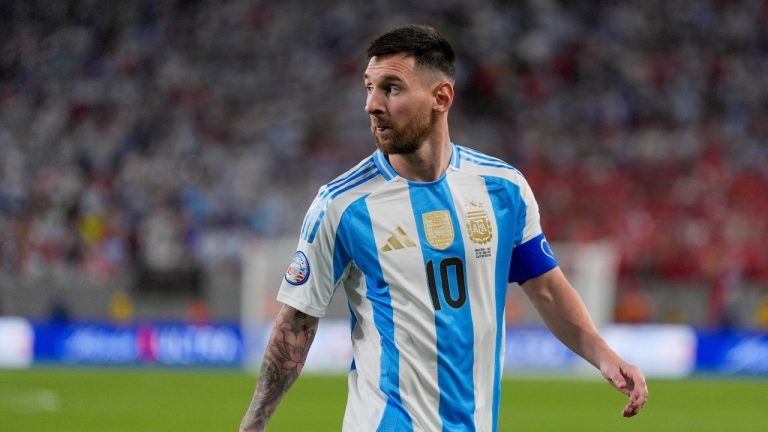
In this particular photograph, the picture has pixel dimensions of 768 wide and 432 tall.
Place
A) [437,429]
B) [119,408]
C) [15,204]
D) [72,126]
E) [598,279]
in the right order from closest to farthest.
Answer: [437,429] < [119,408] < [598,279] < [15,204] < [72,126]

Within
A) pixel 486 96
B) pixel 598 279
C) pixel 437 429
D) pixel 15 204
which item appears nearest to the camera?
pixel 437 429

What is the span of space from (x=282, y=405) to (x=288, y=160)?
7.54 meters

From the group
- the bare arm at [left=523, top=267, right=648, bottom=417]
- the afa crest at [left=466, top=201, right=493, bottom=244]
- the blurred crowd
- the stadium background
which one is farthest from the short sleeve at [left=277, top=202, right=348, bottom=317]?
the blurred crowd

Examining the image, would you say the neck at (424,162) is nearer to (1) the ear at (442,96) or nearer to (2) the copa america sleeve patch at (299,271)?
(1) the ear at (442,96)

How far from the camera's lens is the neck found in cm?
386

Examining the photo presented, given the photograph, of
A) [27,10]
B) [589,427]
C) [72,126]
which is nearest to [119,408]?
[589,427]

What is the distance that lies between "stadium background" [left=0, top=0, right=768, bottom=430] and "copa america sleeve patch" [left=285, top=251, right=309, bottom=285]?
9.58 metres

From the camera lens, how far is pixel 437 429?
368 centimetres

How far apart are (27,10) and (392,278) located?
21.5m

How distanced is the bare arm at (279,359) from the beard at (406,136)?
0.60 m

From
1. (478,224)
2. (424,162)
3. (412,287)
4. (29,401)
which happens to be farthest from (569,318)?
(29,401)

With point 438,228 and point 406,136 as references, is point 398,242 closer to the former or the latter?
point 438,228

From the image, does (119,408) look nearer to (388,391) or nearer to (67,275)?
(67,275)

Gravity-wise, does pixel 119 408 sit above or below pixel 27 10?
below
